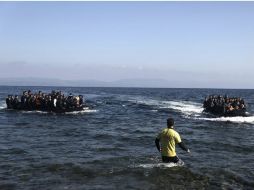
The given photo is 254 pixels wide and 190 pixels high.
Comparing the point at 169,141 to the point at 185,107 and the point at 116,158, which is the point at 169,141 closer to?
the point at 116,158

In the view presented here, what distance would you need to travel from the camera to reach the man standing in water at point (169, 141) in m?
13.4

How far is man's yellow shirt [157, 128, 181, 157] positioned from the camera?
44.1ft

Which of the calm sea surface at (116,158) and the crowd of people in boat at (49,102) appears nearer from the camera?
the calm sea surface at (116,158)

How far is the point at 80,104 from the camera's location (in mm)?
46594

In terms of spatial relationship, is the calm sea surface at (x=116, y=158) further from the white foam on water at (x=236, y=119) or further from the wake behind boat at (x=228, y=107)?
the wake behind boat at (x=228, y=107)

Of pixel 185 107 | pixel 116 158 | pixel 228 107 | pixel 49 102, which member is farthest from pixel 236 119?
pixel 116 158

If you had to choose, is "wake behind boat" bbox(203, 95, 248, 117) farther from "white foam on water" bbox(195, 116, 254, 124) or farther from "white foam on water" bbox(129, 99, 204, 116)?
"white foam on water" bbox(129, 99, 204, 116)

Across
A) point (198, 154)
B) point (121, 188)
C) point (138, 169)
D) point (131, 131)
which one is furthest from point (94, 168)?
point (131, 131)

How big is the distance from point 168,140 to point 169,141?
0.15 feet

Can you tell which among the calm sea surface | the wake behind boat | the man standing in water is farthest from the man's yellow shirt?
the wake behind boat

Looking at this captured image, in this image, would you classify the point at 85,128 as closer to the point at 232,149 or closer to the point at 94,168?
the point at 232,149

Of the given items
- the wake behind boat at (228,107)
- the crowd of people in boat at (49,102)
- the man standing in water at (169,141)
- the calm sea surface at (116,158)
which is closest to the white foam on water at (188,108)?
the wake behind boat at (228,107)

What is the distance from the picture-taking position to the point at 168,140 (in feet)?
44.4

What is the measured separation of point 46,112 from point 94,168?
2930cm
